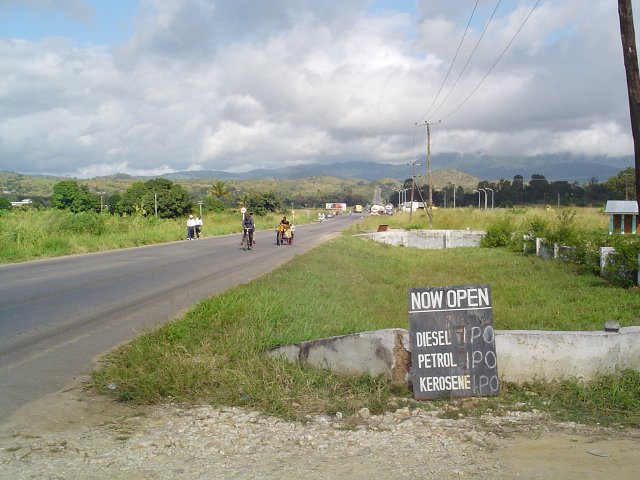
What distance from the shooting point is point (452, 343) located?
21.6 feet

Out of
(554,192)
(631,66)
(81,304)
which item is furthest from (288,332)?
(554,192)

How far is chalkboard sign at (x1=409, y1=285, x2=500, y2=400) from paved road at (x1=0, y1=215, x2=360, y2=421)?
389 cm

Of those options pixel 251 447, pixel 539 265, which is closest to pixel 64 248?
pixel 539 265

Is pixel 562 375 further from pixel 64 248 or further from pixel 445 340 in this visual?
pixel 64 248

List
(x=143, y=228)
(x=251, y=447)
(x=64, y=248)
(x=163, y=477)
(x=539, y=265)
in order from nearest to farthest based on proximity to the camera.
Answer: (x=163, y=477) → (x=251, y=447) → (x=539, y=265) → (x=64, y=248) → (x=143, y=228)

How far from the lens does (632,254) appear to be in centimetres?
1583

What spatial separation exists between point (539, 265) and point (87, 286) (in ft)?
52.4

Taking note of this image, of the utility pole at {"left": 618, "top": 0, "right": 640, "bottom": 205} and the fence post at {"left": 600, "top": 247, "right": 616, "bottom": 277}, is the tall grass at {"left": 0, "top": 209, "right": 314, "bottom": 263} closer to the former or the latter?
the fence post at {"left": 600, "top": 247, "right": 616, "bottom": 277}

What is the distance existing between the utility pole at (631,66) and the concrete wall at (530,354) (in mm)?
3785

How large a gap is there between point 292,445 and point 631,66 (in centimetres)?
811

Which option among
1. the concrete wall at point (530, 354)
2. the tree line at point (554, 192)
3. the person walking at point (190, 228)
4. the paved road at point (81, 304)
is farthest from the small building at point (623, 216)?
the tree line at point (554, 192)

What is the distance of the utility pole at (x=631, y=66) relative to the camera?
9.48 metres

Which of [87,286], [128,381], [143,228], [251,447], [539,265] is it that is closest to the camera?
[251,447]

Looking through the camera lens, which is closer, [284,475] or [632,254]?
[284,475]
